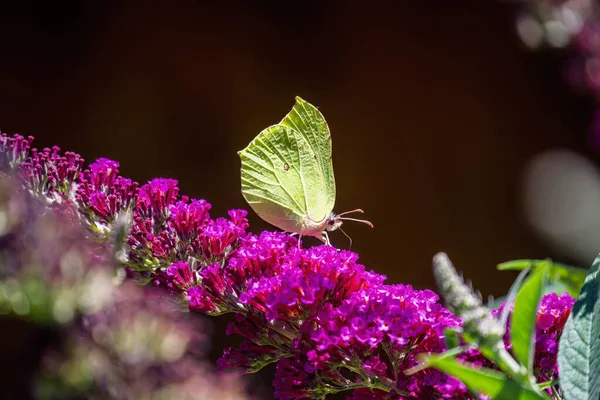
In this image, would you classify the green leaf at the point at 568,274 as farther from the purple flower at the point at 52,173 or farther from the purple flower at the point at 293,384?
the purple flower at the point at 52,173

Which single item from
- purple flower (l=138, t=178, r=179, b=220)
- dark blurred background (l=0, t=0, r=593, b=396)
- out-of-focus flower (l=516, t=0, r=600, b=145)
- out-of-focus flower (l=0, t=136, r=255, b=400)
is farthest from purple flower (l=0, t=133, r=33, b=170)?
dark blurred background (l=0, t=0, r=593, b=396)

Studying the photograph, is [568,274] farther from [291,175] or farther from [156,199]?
[291,175]

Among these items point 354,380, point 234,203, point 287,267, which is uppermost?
point 287,267

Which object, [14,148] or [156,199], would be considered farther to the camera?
[156,199]

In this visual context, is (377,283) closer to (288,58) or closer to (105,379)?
(105,379)

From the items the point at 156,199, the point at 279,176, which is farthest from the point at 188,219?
the point at 279,176

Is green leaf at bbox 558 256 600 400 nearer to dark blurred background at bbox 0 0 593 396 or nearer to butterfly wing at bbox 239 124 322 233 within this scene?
butterfly wing at bbox 239 124 322 233

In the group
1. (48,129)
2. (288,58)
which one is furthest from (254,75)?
(48,129)
